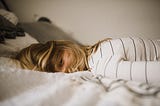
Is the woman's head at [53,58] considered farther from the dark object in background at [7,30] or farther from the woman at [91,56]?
the dark object in background at [7,30]

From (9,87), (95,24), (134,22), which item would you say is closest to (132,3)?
(134,22)

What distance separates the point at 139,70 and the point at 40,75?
0.34 m

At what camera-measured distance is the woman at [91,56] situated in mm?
763

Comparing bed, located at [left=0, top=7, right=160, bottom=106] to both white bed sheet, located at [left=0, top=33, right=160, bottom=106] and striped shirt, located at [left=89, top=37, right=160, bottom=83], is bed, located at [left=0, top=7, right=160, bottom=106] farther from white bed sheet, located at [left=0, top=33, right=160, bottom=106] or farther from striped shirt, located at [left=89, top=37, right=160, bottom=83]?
striped shirt, located at [left=89, top=37, right=160, bottom=83]

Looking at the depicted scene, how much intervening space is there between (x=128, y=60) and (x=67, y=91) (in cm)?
38

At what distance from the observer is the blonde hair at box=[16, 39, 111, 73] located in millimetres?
817

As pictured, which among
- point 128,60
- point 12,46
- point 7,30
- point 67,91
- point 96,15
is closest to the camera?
point 67,91

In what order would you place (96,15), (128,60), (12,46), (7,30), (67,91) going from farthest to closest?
1. (96,15)
2. (7,30)
3. (12,46)
4. (128,60)
5. (67,91)

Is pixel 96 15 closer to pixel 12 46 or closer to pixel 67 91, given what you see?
pixel 12 46

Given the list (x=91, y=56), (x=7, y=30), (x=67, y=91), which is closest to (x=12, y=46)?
(x=7, y=30)

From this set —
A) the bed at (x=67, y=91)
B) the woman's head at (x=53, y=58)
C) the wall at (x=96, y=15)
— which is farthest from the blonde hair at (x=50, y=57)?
the wall at (x=96, y=15)

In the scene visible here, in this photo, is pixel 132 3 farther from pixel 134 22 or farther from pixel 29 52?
pixel 29 52

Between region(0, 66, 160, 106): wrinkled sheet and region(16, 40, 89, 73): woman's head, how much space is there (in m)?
0.24

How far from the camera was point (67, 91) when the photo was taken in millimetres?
507
